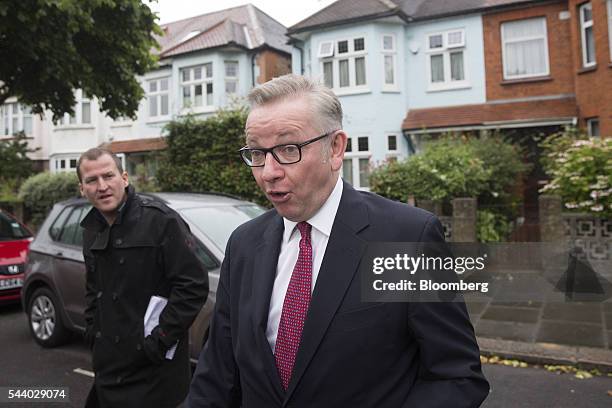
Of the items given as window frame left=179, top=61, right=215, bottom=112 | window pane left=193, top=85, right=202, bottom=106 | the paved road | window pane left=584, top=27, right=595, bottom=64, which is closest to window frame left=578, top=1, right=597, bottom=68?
window pane left=584, top=27, right=595, bottom=64

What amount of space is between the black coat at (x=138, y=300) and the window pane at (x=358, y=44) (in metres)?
15.6

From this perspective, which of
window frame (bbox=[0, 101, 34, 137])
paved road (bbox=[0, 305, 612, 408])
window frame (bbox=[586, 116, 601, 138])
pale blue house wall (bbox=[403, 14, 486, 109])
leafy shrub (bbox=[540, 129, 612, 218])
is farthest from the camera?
window frame (bbox=[0, 101, 34, 137])

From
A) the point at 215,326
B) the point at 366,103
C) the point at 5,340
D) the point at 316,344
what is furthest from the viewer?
the point at 366,103

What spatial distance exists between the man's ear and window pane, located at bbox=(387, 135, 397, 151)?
1561 centimetres

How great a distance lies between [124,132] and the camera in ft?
77.6

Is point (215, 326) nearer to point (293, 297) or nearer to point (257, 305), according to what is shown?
point (257, 305)

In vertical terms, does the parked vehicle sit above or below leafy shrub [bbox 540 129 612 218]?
below

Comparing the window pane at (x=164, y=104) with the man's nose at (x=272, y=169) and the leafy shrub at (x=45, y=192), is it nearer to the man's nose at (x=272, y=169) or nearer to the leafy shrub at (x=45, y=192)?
the leafy shrub at (x=45, y=192)

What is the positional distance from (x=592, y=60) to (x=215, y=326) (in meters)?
16.2

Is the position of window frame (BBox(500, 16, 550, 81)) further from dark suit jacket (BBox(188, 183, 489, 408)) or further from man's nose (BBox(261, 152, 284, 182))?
man's nose (BBox(261, 152, 284, 182))

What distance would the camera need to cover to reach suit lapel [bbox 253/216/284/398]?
1.72m

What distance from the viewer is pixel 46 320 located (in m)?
6.34

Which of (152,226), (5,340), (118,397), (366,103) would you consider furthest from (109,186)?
(366,103)

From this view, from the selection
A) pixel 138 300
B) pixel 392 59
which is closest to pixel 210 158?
pixel 392 59
